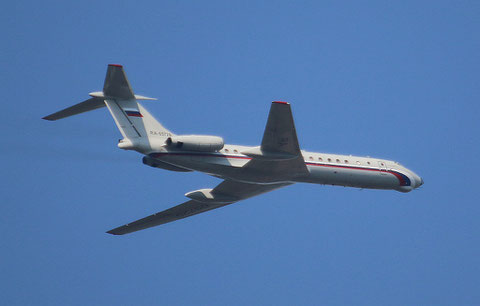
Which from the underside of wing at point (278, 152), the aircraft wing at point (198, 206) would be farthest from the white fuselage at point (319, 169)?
the aircraft wing at point (198, 206)

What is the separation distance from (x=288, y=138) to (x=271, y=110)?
2.47m

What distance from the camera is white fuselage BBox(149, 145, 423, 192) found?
37.0 meters

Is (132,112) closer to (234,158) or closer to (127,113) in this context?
(127,113)

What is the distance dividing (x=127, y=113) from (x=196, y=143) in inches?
143

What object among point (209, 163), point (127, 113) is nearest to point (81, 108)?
point (127, 113)

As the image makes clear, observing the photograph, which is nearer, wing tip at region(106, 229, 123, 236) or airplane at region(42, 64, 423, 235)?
airplane at region(42, 64, 423, 235)

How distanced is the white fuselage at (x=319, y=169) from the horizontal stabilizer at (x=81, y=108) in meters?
3.53

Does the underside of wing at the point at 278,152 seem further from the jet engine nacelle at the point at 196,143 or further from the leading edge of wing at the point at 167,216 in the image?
the leading edge of wing at the point at 167,216

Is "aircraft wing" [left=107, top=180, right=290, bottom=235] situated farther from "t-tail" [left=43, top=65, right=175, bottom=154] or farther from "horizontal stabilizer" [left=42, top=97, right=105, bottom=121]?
"horizontal stabilizer" [left=42, top=97, right=105, bottom=121]

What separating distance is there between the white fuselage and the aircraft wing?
2.41m

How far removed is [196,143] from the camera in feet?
118

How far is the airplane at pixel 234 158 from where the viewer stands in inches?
1400

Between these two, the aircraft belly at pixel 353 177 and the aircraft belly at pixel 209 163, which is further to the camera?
the aircraft belly at pixel 353 177

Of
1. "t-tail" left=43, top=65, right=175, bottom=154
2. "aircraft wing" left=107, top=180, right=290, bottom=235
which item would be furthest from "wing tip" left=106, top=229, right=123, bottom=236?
"t-tail" left=43, top=65, right=175, bottom=154
